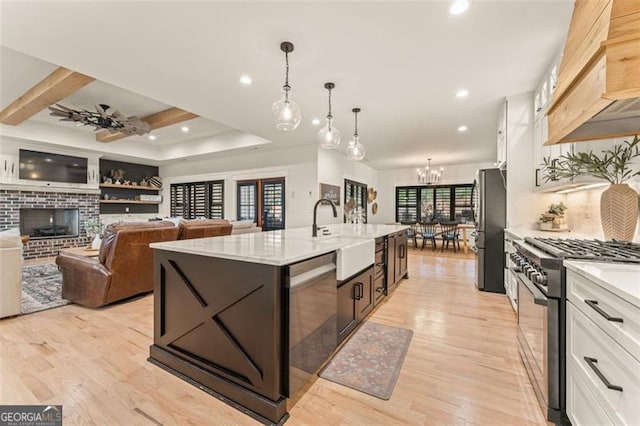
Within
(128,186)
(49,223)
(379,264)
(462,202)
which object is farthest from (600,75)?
(128,186)

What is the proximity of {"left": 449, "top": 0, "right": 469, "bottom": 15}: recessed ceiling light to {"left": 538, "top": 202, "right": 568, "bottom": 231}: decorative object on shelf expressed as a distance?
8.04 ft

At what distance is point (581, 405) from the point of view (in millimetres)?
1209

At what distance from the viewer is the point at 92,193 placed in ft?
23.1

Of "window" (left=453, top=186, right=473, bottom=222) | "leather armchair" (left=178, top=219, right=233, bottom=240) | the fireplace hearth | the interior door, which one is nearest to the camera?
"leather armchair" (left=178, top=219, right=233, bottom=240)

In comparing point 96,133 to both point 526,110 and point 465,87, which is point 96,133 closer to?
point 465,87

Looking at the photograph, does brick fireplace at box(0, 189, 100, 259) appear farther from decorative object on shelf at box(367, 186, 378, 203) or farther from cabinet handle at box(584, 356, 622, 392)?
cabinet handle at box(584, 356, 622, 392)

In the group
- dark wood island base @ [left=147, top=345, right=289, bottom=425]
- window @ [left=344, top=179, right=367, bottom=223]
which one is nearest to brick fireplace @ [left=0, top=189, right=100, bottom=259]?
dark wood island base @ [left=147, top=345, right=289, bottom=425]

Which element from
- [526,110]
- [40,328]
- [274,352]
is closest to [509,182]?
[526,110]

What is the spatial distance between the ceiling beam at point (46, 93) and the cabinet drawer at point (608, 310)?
502 cm

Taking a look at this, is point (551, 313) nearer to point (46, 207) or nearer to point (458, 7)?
point (458, 7)

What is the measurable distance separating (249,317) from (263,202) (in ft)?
18.8

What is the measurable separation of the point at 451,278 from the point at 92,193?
888 cm

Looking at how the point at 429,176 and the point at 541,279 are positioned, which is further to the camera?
the point at 429,176

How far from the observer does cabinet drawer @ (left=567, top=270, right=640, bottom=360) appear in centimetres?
87
